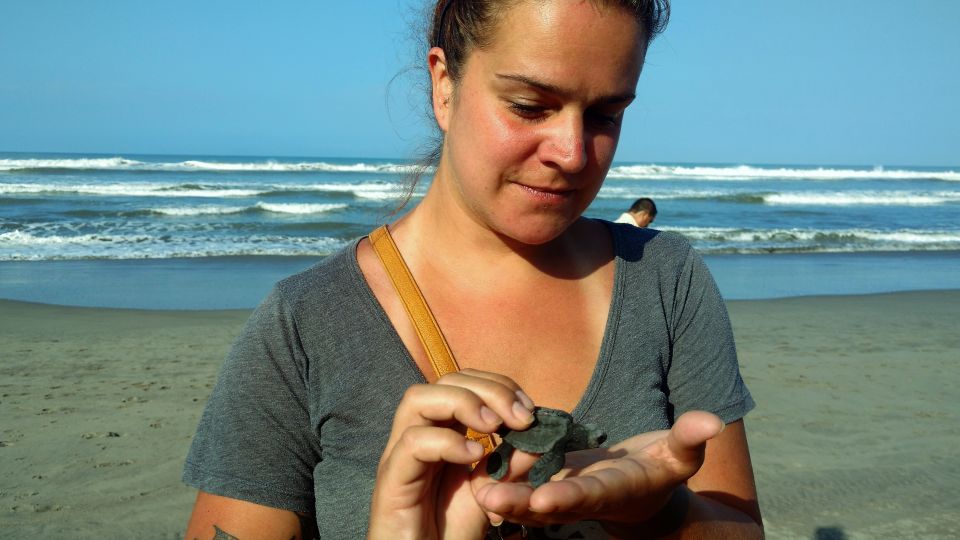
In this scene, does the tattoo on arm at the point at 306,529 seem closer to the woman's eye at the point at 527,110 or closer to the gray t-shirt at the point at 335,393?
the gray t-shirt at the point at 335,393

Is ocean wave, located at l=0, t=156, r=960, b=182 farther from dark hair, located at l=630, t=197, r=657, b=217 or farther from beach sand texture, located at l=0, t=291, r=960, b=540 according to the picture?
beach sand texture, located at l=0, t=291, r=960, b=540

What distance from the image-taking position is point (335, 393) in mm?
1731

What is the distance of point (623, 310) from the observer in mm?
1871

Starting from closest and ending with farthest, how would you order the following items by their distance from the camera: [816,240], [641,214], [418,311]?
1. [418,311]
2. [641,214]
3. [816,240]

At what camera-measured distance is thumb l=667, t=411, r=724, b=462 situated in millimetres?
1260

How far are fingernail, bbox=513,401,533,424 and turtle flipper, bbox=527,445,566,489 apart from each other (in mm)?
73

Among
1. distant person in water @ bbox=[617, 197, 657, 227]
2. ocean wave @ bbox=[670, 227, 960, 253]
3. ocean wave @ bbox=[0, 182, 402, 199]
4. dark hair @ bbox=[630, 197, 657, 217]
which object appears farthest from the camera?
ocean wave @ bbox=[0, 182, 402, 199]

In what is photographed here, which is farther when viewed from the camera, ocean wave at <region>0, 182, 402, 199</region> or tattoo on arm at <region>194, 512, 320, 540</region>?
ocean wave at <region>0, 182, 402, 199</region>

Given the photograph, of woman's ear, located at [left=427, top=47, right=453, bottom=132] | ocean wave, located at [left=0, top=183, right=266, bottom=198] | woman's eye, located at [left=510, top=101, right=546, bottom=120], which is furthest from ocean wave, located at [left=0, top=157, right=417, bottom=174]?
woman's eye, located at [left=510, top=101, right=546, bottom=120]

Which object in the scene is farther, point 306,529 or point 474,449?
point 306,529

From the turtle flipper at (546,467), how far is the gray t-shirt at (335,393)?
11.8 inches

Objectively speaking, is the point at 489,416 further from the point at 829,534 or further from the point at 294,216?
the point at 294,216

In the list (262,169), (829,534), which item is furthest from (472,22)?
(262,169)

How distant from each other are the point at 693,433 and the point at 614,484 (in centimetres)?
14
